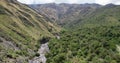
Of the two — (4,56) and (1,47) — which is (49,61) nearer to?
(4,56)

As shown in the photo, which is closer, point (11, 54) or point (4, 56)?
point (4, 56)

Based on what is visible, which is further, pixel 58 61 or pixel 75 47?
pixel 75 47

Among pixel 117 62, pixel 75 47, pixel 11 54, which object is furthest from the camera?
pixel 75 47

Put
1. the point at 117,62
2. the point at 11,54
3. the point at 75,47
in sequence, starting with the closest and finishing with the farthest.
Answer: the point at 117,62
the point at 11,54
the point at 75,47

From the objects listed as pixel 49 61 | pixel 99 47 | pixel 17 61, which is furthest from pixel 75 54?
pixel 17 61

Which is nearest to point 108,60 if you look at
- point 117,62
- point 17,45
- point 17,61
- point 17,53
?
point 117,62

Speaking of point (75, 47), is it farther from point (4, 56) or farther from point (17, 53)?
point (4, 56)

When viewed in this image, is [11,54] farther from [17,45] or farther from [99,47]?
[99,47]

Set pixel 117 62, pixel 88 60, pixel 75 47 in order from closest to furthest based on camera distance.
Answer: pixel 117 62
pixel 88 60
pixel 75 47

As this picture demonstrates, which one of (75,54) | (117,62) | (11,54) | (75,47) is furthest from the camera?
(75,47)
